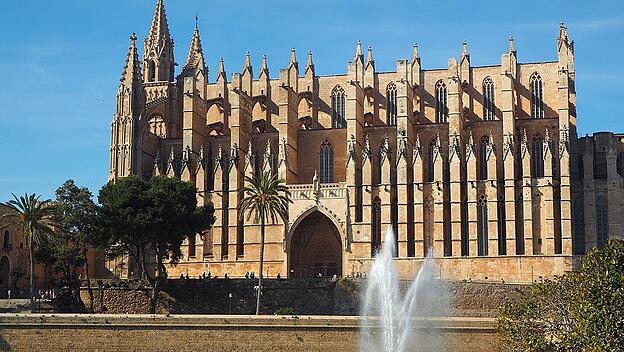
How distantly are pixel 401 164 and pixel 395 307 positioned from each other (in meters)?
22.3

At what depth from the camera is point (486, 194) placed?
7356cm

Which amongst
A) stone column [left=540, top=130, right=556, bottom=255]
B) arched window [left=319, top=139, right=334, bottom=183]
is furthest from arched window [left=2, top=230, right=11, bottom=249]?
stone column [left=540, top=130, right=556, bottom=255]

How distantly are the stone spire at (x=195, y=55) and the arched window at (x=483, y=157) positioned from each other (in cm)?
2957

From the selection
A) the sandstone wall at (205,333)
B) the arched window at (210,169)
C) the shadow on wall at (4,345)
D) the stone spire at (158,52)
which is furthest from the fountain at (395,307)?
the stone spire at (158,52)

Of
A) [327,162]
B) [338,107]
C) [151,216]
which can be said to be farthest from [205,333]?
[338,107]

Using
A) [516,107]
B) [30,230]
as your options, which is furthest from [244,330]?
[516,107]

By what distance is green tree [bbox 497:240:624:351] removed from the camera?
37.0 m

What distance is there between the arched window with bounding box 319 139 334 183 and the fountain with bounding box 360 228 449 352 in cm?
873

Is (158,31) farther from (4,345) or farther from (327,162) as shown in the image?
(4,345)

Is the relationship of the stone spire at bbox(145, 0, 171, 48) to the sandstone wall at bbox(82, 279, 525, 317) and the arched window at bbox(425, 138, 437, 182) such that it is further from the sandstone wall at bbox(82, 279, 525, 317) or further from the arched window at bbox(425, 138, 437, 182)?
the sandstone wall at bbox(82, 279, 525, 317)

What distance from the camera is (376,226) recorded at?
75312 mm

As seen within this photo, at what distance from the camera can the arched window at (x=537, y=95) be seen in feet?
262

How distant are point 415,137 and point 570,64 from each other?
1286cm

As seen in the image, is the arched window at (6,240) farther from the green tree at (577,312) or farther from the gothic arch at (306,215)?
the green tree at (577,312)
